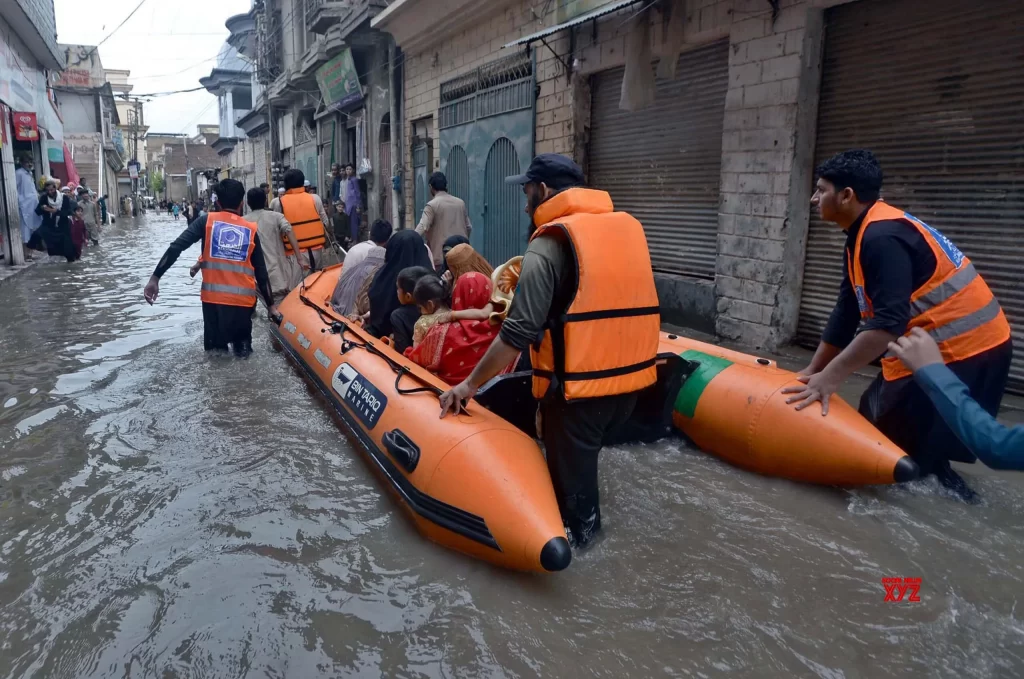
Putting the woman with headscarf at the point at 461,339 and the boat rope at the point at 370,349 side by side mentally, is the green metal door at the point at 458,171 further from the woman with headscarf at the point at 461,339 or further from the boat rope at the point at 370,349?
the woman with headscarf at the point at 461,339

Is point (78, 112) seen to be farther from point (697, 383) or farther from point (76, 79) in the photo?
point (697, 383)

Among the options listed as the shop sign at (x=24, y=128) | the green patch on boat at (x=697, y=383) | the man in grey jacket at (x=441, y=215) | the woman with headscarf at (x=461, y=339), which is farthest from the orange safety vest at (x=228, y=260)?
the shop sign at (x=24, y=128)

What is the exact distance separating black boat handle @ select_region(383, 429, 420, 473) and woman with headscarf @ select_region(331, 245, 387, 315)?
2863 mm

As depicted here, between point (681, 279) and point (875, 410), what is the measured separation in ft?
12.9

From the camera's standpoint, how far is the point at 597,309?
2664 millimetres

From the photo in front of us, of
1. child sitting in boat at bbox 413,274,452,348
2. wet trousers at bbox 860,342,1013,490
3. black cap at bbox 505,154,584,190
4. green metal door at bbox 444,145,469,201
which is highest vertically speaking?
green metal door at bbox 444,145,469,201

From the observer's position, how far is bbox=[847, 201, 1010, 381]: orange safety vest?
2.93m

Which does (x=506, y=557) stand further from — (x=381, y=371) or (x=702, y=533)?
(x=381, y=371)

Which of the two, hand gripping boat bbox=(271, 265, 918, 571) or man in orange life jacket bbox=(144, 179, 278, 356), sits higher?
man in orange life jacket bbox=(144, 179, 278, 356)

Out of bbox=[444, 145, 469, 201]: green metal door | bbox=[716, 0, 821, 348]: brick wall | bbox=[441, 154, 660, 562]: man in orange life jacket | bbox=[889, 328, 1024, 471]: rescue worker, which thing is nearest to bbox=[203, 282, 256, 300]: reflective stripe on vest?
bbox=[441, 154, 660, 562]: man in orange life jacket

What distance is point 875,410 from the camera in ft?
11.2

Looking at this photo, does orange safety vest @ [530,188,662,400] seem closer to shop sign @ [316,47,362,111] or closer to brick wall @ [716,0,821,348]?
brick wall @ [716,0,821,348]

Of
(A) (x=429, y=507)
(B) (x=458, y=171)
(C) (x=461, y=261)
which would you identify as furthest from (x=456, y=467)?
(B) (x=458, y=171)

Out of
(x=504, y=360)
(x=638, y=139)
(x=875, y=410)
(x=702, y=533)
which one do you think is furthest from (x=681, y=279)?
(x=504, y=360)
